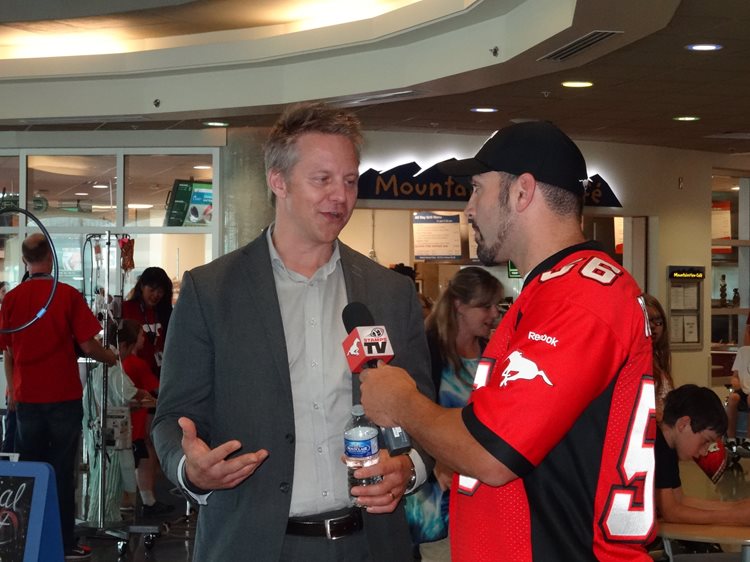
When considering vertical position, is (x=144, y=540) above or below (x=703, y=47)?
below

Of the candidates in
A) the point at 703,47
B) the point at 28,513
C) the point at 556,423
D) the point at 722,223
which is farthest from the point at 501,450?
the point at 722,223

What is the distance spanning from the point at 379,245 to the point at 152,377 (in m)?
5.63

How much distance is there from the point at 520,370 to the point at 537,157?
487mm

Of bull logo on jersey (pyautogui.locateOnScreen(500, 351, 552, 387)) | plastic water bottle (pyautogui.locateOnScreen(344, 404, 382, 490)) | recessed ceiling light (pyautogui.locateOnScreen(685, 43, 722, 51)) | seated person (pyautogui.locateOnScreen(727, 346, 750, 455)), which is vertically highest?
recessed ceiling light (pyautogui.locateOnScreen(685, 43, 722, 51))

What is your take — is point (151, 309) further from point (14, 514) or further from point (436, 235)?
point (436, 235)

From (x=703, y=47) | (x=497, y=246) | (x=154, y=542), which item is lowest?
(x=154, y=542)

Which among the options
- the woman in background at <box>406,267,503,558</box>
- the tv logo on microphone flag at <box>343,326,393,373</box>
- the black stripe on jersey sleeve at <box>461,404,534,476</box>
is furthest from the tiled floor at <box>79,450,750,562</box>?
the black stripe on jersey sleeve at <box>461,404,534,476</box>

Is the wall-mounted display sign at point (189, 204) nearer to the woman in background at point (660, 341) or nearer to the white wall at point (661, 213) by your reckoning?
the white wall at point (661, 213)

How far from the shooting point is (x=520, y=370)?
1751 mm

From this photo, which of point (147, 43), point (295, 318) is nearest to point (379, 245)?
point (147, 43)

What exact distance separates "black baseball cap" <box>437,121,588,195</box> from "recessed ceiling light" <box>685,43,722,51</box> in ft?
17.0

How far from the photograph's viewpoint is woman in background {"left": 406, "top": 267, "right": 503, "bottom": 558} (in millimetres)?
4293

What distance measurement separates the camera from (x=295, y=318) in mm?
2365

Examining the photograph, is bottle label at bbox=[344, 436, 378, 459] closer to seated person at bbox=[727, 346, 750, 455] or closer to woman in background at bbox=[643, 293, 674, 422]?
woman in background at bbox=[643, 293, 674, 422]
